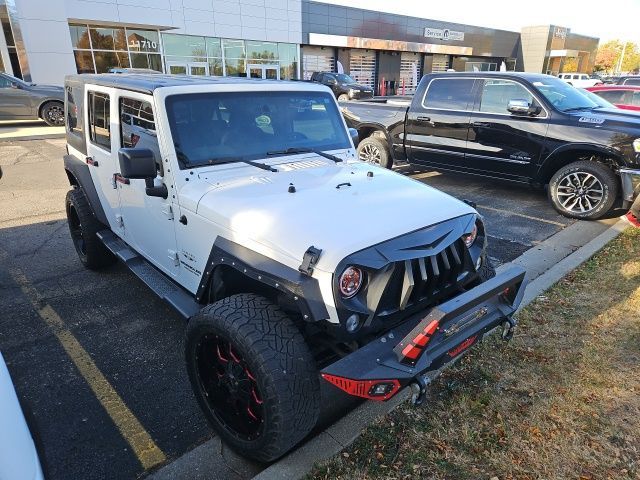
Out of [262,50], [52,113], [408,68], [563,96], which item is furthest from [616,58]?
[52,113]

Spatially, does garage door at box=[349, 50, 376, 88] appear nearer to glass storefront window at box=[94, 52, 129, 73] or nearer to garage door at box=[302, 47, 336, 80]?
garage door at box=[302, 47, 336, 80]

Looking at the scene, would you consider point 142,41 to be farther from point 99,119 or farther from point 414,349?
→ point 414,349

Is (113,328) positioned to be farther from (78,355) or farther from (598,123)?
(598,123)

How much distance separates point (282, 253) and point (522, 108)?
5566 mm

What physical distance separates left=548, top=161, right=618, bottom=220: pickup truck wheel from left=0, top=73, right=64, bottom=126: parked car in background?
15.6m

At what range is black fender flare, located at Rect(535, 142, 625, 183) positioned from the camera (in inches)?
240

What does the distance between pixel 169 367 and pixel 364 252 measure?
6.30ft

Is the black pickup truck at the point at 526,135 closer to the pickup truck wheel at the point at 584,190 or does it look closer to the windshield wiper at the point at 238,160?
the pickup truck wheel at the point at 584,190

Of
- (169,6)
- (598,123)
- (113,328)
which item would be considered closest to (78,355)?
(113,328)

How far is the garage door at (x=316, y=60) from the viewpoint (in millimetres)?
33219

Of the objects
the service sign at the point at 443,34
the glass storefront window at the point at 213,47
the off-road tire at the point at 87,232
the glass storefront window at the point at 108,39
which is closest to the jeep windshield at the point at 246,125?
the off-road tire at the point at 87,232

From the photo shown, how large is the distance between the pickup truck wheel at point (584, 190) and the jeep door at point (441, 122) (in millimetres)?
1574

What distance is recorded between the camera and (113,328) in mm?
3850

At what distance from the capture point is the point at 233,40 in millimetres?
27859
